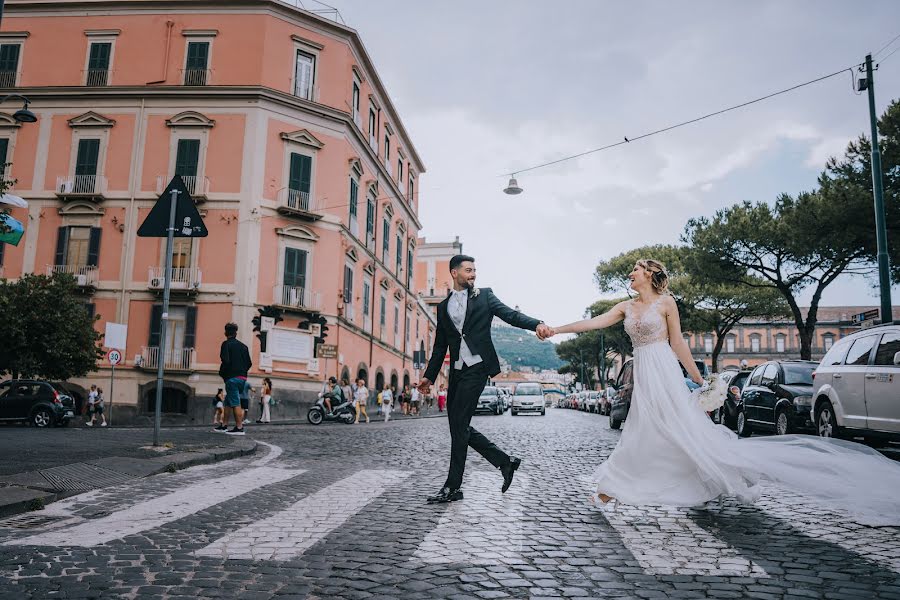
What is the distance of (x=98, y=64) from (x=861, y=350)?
2950 cm

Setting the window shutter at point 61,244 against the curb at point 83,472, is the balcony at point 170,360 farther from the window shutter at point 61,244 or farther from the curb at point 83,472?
the curb at point 83,472

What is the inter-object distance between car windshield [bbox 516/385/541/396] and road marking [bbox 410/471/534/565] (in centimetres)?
2850

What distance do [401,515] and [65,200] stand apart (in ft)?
91.4

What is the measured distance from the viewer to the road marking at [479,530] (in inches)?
147

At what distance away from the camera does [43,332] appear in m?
22.7

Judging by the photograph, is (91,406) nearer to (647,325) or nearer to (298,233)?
(298,233)

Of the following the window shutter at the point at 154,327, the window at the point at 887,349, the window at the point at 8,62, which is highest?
the window at the point at 8,62

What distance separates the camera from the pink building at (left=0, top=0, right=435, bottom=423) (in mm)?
26766

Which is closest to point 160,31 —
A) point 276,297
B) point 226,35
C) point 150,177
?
point 226,35

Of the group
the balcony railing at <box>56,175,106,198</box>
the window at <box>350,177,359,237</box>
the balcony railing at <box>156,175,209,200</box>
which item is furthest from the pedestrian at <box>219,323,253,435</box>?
the balcony railing at <box>56,175,106,198</box>

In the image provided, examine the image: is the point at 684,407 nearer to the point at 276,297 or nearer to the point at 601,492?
the point at 601,492

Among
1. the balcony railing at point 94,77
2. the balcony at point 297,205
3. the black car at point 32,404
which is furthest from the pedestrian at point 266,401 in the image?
the balcony railing at point 94,77

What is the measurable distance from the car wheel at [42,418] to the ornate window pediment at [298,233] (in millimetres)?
10802

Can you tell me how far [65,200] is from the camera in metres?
27.8
